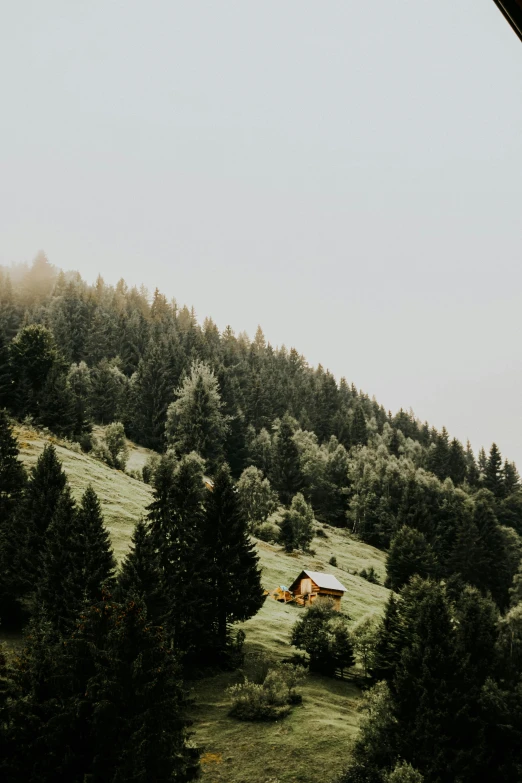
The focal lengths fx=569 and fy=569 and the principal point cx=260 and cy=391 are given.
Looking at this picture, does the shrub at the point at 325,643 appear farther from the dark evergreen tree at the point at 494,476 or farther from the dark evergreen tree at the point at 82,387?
the dark evergreen tree at the point at 494,476

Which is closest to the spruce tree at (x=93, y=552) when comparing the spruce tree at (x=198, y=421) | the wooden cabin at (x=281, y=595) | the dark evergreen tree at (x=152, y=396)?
the wooden cabin at (x=281, y=595)

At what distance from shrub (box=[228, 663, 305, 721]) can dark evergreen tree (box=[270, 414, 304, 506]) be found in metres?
80.8

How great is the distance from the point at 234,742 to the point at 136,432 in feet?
310

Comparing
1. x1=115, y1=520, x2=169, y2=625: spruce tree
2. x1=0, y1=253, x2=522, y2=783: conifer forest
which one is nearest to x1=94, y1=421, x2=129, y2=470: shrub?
x1=0, y1=253, x2=522, y2=783: conifer forest

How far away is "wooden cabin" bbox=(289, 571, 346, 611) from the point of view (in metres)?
56.0

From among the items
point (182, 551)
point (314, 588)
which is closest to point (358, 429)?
point (314, 588)

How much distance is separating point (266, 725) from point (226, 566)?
1297cm

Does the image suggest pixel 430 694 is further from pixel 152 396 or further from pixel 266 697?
pixel 152 396

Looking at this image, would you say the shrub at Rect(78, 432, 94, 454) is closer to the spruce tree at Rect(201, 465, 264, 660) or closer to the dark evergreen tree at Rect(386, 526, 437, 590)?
the spruce tree at Rect(201, 465, 264, 660)

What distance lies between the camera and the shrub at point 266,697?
108 ft

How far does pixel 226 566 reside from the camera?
143 feet

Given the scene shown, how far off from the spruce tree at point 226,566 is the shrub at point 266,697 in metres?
5.14

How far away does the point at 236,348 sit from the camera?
624ft

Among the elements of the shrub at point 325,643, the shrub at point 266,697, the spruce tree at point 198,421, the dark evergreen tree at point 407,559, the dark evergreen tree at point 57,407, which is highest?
the spruce tree at point 198,421
